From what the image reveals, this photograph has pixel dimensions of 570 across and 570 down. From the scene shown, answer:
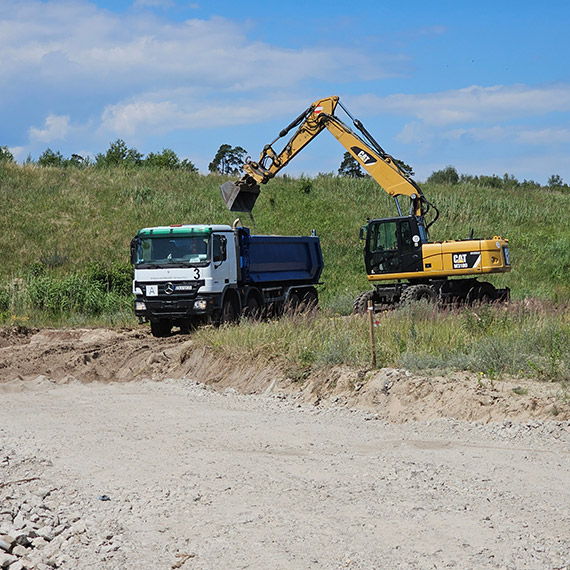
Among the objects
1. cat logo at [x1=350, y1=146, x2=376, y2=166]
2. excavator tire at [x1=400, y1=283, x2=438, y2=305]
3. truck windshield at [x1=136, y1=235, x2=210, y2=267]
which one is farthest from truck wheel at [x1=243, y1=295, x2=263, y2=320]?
cat logo at [x1=350, y1=146, x2=376, y2=166]

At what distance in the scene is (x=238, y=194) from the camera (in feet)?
71.6

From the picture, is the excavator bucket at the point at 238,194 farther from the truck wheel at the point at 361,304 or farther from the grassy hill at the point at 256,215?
the grassy hill at the point at 256,215

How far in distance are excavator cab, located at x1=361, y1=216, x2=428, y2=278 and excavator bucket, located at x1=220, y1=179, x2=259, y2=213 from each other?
3.44 m

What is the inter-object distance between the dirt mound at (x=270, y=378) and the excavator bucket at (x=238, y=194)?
451 centimetres

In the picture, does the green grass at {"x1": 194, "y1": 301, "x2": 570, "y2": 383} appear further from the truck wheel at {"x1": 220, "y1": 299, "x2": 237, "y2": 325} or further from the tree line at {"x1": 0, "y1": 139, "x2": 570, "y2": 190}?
the tree line at {"x1": 0, "y1": 139, "x2": 570, "y2": 190}

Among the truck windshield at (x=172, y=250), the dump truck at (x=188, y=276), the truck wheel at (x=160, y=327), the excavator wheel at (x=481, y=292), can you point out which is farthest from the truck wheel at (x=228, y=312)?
the excavator wheel at (x=481, y=292)

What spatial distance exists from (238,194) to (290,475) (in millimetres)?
14846

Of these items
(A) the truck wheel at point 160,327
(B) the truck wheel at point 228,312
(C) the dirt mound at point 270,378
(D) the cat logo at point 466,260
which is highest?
→ (D) the cat logo at point 466,260

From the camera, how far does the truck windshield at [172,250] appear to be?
1848cm

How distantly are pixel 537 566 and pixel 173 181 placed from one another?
137 ft

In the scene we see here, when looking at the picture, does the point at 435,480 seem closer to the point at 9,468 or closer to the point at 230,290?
the point at 9,468

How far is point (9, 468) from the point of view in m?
8.24

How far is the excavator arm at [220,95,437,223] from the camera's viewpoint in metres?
21.7

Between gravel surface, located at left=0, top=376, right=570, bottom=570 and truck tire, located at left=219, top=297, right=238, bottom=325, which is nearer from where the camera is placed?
gravel surface, located at left=0, top=376, right=570, bottom=570
